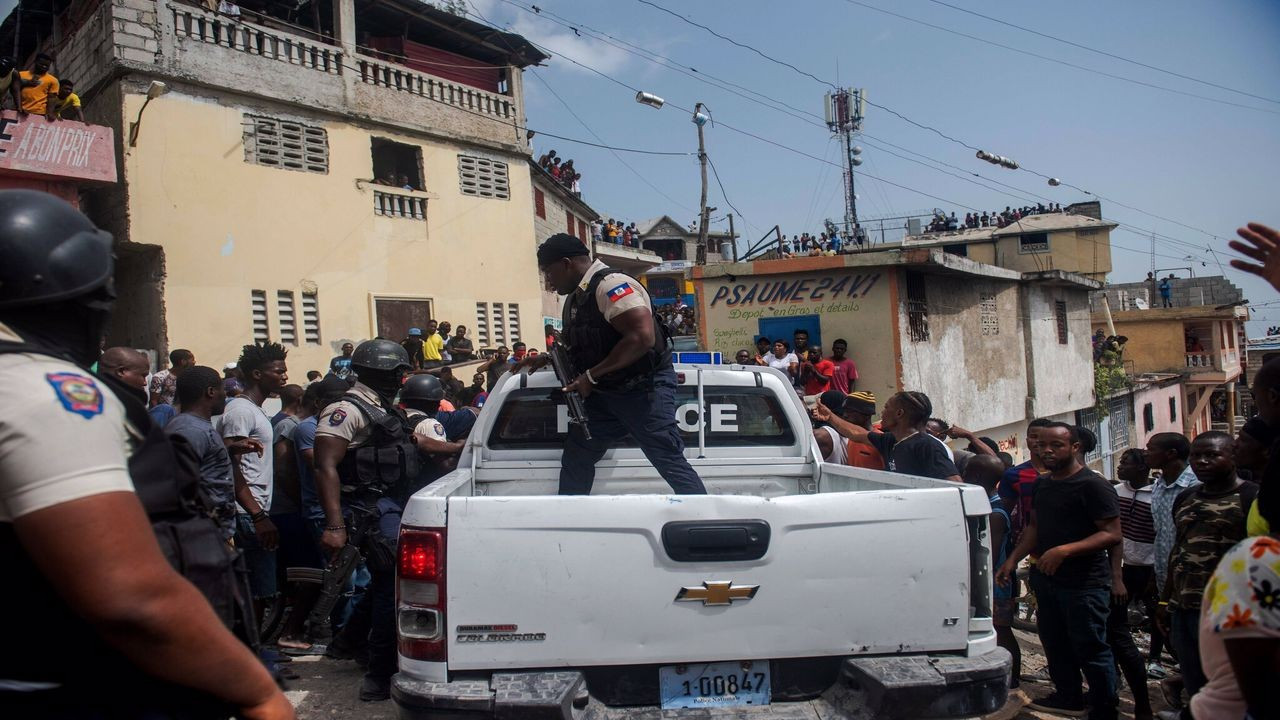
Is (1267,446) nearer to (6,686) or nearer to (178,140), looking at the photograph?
(6,686)

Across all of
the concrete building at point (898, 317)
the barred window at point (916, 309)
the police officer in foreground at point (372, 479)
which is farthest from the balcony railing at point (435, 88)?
the police officer in foreground at point (372, 479)

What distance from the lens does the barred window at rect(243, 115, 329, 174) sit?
13992 mm

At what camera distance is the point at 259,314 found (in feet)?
45.9

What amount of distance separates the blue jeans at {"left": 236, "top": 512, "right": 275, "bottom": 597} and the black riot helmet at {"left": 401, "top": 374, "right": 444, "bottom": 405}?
1.20 metres

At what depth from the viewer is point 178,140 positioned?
516 inches

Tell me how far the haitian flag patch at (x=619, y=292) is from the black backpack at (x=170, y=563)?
8.15 ft

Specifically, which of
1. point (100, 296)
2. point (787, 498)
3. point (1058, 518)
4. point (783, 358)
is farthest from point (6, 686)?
point (783, 358)

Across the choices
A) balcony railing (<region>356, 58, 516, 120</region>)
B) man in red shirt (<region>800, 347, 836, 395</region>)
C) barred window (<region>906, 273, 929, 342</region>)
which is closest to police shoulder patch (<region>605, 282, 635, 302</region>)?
man in red shirt (<region>800, 347, 836, 395</region>)

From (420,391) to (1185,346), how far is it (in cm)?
3355

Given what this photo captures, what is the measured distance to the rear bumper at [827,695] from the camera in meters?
2.83

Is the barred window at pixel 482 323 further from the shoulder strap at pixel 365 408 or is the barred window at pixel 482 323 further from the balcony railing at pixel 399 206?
the shoulder strap at pixel 365 408

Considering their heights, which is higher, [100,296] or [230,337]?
[230,337]

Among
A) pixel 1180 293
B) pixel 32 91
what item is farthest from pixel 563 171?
pixel 1180 293

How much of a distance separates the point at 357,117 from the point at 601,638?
564 inches
